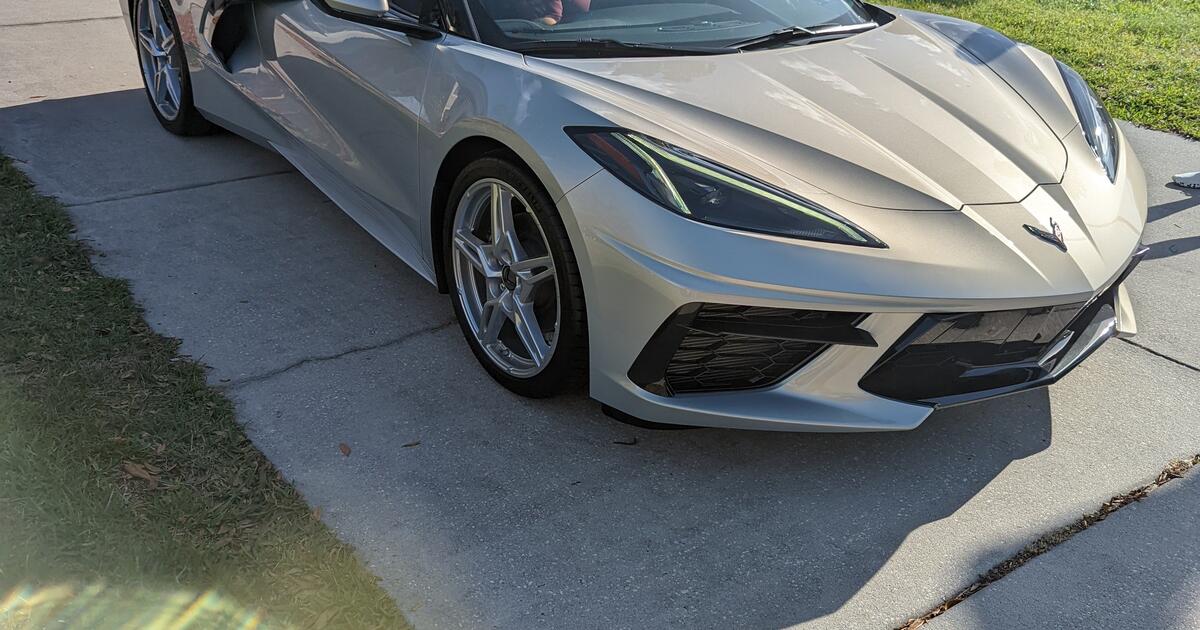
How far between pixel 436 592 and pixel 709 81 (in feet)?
5.23

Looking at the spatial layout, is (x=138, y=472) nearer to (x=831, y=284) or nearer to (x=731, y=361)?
(x=731, y=361)

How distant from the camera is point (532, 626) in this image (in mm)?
2260

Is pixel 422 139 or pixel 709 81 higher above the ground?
pixel 709 81

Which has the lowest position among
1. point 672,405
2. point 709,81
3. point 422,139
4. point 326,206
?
point 326,206

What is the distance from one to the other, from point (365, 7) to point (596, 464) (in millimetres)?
1600

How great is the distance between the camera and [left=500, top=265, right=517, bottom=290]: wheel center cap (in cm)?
304

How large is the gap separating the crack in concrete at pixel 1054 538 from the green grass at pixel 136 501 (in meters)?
1.24

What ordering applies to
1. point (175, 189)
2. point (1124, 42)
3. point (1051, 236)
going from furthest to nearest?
point (1124, 42)
point (175, 189)
point (1051, 236)

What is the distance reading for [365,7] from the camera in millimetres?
3193

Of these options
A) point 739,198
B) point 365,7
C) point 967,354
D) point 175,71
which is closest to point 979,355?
point 967,354

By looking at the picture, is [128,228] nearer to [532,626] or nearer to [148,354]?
[148,354]

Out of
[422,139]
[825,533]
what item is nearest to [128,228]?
[422,139]

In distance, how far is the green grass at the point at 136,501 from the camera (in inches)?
88.7

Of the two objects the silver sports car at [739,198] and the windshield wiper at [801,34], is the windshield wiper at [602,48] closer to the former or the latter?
the silver sports car at [739,198]
